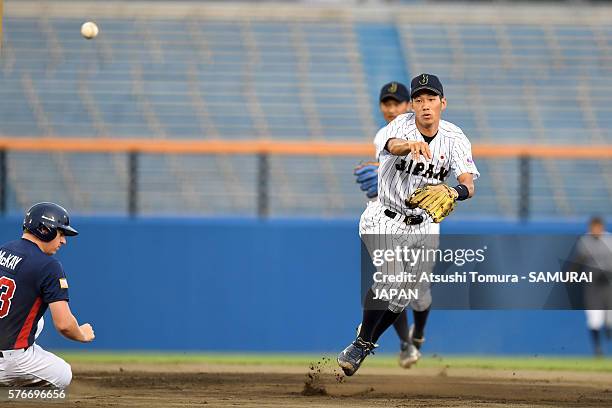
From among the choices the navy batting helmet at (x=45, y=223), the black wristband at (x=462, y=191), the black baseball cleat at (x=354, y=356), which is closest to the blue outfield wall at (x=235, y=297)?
the black baseball cleat at (x=354, y=356)

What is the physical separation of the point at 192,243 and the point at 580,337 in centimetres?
452

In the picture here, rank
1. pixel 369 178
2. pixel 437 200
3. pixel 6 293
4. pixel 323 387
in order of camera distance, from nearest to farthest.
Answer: pixel 6 293
pixel 437 200
pixel 323 387
pixel 369 178

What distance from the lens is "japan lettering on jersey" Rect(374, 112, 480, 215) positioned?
8273mm

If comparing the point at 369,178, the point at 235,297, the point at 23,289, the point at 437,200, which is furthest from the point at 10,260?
the point at 235,297

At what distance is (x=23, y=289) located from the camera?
7102mm

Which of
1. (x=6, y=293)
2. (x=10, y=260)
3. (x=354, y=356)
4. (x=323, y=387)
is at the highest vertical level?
(x=10, y=260)

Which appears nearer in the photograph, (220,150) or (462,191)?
(462,191)

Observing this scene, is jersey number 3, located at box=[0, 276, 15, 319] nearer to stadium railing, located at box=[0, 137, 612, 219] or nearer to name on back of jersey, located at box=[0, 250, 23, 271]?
name on back of jersey, located at box=[0, 250, 23, 271]

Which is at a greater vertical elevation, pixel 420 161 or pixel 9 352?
pixel 420 161

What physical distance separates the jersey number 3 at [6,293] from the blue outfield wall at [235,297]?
536 centimetres

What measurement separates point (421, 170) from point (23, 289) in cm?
304

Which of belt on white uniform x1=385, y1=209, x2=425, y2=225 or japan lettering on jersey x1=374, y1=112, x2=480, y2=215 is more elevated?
japan lettering on jersey x1=374, y1=112, x2=480, y2=215

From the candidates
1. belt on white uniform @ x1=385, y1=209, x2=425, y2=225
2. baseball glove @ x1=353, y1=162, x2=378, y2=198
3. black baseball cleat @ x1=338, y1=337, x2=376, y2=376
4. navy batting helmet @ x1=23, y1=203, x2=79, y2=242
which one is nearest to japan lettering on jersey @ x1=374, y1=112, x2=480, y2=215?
belt on white uniform @ x1=385, y1=209, x2=425, y2=225

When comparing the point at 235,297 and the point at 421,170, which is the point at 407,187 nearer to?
the point at 421,170
